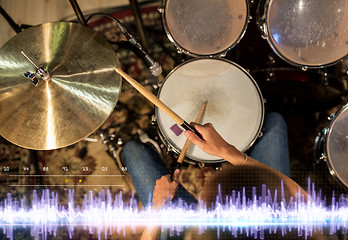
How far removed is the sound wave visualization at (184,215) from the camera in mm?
819

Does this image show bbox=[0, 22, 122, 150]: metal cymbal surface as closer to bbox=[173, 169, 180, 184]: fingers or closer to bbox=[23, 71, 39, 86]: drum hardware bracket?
bbox=[23, 71, 39, 86]: drum hardware bracket

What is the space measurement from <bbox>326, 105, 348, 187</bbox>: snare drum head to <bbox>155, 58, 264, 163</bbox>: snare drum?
294 mm

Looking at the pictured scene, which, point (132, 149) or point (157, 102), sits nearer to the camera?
point (157, 102)

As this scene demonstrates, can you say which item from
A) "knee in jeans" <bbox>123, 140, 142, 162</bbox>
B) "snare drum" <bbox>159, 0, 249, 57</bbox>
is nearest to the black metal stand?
"snare drum" <bbox>159, 0, 249, 57</bbox>

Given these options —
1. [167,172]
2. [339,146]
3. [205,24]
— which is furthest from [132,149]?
[339,146]

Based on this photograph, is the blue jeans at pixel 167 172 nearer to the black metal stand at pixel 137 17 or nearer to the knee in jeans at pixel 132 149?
the knee in jeans at pixel 132 149

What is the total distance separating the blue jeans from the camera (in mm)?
1106

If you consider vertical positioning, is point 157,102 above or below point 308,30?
below

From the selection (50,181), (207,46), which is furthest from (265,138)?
(50,181)

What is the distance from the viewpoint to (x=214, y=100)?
109 centimetres

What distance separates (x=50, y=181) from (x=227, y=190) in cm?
114

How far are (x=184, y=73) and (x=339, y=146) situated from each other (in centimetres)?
70

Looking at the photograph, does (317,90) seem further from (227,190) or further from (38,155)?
(38,155)

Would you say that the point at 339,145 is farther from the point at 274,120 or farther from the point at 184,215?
the point at 184,215
